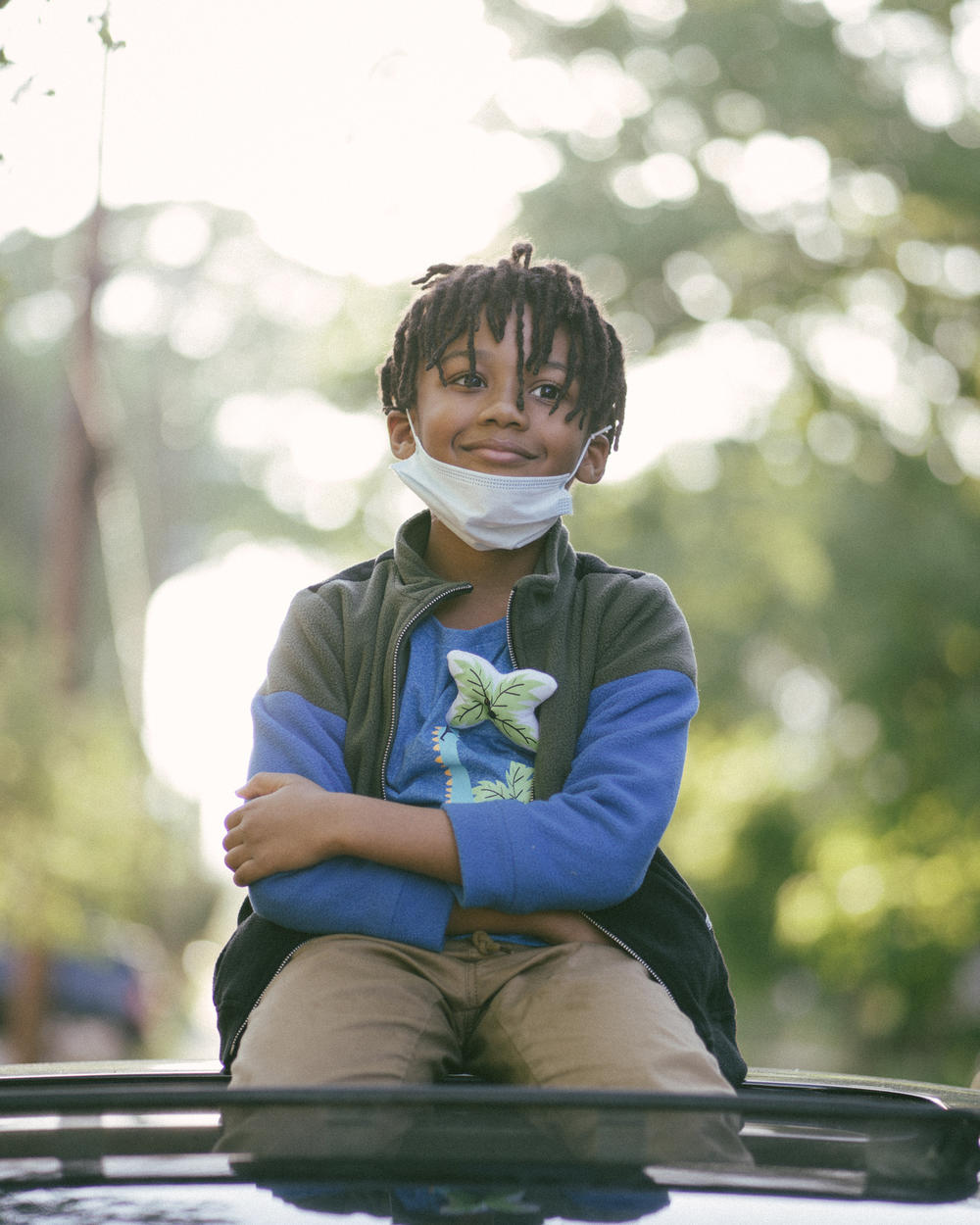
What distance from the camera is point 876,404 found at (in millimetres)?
11812

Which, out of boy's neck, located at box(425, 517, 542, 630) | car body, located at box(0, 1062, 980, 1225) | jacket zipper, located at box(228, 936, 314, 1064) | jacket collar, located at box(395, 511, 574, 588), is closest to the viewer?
car body, located at box(0, 1062, 980, 1225)

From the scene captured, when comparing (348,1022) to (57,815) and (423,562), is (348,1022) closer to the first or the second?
(423,562)

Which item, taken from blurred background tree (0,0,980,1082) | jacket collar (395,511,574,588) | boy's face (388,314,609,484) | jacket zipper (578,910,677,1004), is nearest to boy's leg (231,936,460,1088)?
jacket zipper (578,910,677,1004)

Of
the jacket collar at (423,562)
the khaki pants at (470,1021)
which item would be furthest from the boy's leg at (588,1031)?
the jacket collar at (423,562)

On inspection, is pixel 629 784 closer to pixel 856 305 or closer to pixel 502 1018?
pixel 502 1018

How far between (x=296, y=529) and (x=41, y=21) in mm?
20020

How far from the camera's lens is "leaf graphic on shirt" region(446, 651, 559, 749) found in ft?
7.30

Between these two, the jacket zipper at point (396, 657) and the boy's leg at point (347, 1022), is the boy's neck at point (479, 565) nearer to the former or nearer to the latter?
the jacket zipper at point (396, 657)

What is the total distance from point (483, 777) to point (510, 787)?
0.04 m

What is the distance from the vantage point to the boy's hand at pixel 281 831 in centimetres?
203

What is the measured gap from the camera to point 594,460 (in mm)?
2611

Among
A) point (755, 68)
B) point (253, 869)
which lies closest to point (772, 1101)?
point (253, 869)

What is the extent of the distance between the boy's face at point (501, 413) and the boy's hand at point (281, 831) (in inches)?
25.2

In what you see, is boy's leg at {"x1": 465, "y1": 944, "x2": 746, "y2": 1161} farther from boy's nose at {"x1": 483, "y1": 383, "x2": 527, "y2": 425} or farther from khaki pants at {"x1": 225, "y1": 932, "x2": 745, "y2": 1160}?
boy's nose at {"x1": 483, "y1": 383, "x2": 527, "y2": 425}
